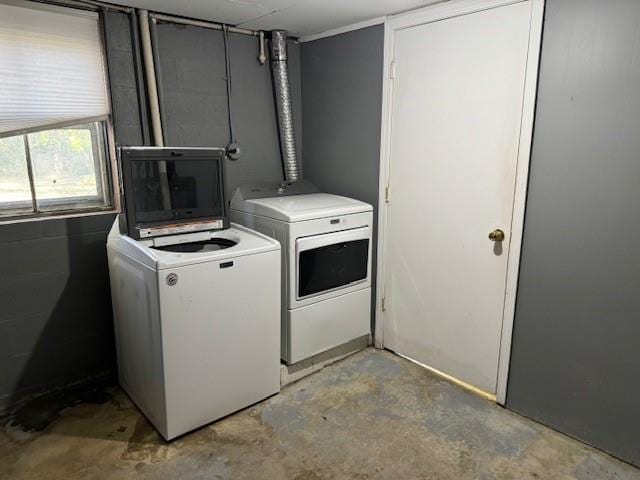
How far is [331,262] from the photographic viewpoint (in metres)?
2.64

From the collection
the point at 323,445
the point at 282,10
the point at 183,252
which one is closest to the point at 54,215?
the point at 183,252

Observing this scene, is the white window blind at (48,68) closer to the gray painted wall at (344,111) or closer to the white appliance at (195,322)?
the white appliance at (195,322)

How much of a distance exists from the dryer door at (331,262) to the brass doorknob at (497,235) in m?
0.77

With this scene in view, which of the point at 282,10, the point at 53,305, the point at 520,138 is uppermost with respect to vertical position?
the point at 282,10

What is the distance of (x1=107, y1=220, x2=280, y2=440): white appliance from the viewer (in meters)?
1.97

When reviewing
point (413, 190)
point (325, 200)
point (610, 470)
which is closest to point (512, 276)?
point (413, 190)

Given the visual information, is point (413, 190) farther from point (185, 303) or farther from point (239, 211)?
point (185, 303)

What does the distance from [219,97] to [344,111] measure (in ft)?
2.65

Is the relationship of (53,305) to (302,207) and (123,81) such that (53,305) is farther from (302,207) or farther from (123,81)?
(302,207)

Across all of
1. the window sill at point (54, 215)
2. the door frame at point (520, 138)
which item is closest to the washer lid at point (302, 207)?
the door frame at point (520, 138)

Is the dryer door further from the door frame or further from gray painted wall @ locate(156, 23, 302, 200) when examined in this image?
gray painted wall @ locate(156, 23, 302, 200)

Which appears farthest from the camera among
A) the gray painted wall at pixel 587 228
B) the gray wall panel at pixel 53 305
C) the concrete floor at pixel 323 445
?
the gray wall panel at pixel 53 305

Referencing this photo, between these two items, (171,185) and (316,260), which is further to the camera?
(316,260)

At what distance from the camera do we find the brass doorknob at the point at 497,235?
226cm
